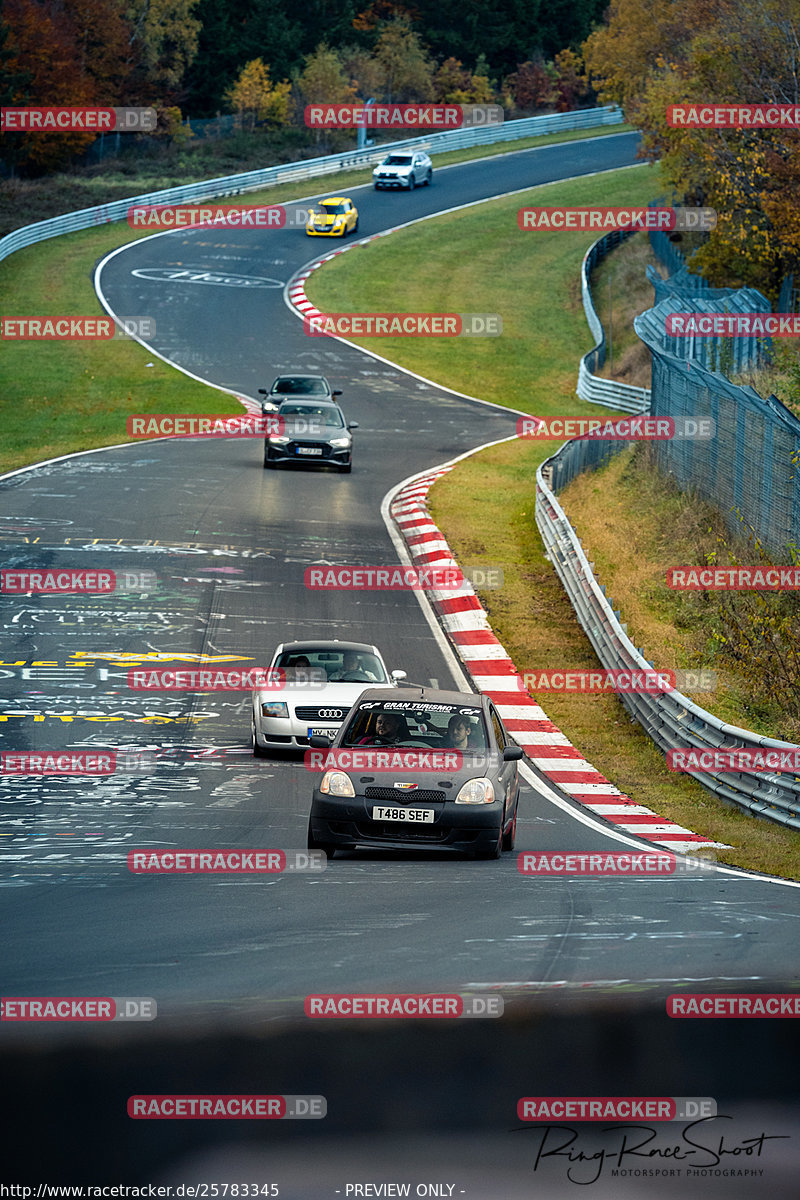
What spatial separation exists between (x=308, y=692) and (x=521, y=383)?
35.0 meters

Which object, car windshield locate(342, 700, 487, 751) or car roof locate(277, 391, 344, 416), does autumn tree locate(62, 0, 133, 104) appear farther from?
car windshield locate(342, 700, 487, 751)

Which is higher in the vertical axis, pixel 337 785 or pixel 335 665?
pixel 337 785

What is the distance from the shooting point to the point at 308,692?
16016 millimetres

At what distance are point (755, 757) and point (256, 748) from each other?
16.9 feet

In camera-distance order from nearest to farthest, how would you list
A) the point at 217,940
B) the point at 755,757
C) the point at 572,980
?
the point at 572,980, the point at 217,940, the point at 755,757

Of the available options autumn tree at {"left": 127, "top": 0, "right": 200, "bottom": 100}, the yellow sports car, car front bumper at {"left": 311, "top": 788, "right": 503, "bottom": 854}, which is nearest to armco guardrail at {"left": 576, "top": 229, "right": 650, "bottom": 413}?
the yellow sports car

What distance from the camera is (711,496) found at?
79.9ft

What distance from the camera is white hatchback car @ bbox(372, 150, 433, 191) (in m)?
72.6

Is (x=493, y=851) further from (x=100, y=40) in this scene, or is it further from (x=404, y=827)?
(x=100, y=40)

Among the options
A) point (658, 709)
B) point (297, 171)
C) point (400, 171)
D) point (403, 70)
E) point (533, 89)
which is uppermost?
point (403, 70)

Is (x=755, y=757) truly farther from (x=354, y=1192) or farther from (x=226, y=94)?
(x=226, y=94)

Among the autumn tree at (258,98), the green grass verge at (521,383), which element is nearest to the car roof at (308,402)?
the green grass verge at (521,383)

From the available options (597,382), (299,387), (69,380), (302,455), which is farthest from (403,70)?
(302,455)

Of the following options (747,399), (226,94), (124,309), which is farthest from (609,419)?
(226,94)
